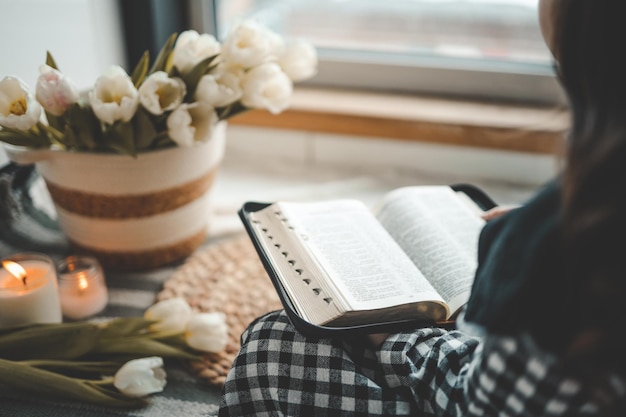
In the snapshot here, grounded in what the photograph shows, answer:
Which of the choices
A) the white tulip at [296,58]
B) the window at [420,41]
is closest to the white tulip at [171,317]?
the white tulip at [296,58]

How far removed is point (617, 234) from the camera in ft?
1.46

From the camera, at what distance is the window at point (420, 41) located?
1.35 meters

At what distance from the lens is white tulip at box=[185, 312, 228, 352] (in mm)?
819

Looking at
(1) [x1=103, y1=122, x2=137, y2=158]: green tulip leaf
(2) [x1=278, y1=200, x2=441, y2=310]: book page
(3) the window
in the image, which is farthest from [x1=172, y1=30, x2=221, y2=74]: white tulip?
(3) the window

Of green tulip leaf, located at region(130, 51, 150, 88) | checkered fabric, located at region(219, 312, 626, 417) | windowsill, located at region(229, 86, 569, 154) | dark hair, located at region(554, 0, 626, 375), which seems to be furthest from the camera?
windowsill, located at region(229, 86, 569, 154)

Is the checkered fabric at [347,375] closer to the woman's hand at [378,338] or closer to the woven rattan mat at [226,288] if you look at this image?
the woman's hand at [378,338]

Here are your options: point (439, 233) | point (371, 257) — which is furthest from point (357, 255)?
point (439, 233)

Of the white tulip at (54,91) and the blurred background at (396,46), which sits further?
the blurred background at (396,46)

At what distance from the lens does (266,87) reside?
2.98ft

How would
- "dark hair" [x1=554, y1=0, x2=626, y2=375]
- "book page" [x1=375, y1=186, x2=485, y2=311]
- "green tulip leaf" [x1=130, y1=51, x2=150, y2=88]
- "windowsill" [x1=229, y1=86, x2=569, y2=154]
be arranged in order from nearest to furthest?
"dark hair" [x1=554, y1=0, x2=626, y2=375], "book page" [x1=375, y1=186, x2=485, y2=311], "green tulip leaf" [x1=130, y1=51, x2=150, y2=88], "windowsill" [x1=229, y1=86, x2=569, y2=154]

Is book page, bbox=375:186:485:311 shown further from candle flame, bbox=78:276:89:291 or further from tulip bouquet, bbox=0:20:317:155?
candle flame, bbox=78:276:89:291

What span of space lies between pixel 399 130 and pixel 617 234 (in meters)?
0.87

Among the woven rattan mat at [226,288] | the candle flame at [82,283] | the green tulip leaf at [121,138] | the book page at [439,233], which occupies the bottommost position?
the woven rattan mat at [226,288]

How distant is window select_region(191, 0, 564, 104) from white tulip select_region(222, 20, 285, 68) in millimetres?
597
